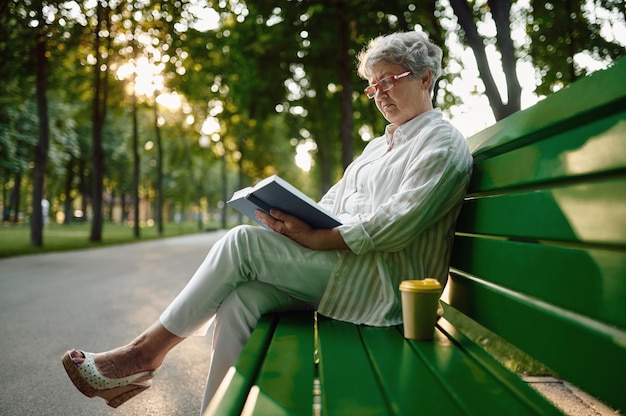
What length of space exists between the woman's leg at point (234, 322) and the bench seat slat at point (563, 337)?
0.91 metres

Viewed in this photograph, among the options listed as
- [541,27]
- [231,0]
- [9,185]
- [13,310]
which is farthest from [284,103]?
[9,185]

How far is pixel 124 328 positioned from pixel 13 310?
155 cm

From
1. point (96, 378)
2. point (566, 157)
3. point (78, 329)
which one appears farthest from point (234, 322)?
point (78, 329)

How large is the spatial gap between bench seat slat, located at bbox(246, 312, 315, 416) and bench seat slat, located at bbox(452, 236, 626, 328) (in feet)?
2.32

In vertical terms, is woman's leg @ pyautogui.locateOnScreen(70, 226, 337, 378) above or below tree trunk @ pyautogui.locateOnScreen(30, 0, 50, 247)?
below

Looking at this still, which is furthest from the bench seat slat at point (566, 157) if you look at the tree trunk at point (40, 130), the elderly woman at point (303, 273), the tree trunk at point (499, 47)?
the tree trunk at point (40, 130)

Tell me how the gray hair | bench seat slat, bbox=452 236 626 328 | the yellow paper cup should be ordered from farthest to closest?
the gray hair < the yellow paper cup < bench seat slat, bbox=452 236 626 328

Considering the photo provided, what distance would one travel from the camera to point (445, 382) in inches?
56.9

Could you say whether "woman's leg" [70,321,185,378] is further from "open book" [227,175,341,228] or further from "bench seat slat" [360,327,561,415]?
"bench seat slat" [360,327,561,415]

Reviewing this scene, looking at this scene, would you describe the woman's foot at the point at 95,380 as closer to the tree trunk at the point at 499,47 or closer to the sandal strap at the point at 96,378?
the sandal strap at the point at 96,378

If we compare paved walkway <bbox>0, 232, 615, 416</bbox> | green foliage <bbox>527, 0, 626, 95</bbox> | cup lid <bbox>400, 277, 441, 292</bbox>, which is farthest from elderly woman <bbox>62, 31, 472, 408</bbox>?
green foliage <bbox>527, 0, 626, 95</bbox>

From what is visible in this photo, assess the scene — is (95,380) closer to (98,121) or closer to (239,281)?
(239,281)

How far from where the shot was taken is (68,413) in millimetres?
2672

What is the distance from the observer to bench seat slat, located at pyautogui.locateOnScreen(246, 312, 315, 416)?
4.09ft
